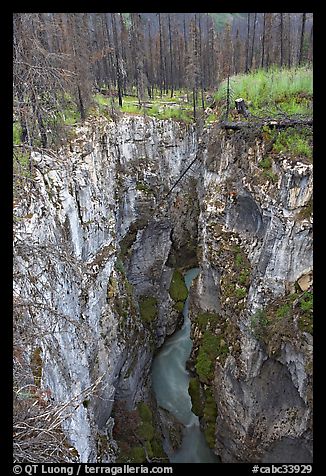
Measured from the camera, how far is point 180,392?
1725 cm

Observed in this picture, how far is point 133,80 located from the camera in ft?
91.8

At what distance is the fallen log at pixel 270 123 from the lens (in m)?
11.3

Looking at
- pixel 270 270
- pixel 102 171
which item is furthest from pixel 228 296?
pixel 102 171

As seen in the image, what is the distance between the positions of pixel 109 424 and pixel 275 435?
5.82 metres

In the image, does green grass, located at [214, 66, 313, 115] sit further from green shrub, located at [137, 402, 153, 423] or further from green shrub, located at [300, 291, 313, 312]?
green shrub, located at [137, 402, 153, 423]

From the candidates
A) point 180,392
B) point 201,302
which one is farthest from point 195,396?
point 201,302

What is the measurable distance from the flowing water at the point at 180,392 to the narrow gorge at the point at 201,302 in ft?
1.21

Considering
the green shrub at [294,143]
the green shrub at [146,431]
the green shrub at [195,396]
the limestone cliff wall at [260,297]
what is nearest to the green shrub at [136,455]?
the green shrub at [146,431]

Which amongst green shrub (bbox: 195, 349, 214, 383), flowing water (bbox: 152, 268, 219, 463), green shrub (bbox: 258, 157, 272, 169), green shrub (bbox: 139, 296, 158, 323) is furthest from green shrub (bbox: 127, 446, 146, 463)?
green shrub (bbox: 258, 157, 272, 169)

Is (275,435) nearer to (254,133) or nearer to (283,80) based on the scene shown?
(254,133)

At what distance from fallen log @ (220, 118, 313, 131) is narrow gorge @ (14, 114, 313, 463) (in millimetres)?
273

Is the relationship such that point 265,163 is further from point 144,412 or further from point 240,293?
point 144,412

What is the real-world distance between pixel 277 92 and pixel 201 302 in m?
9.19

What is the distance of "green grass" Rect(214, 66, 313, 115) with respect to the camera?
40.8ft
